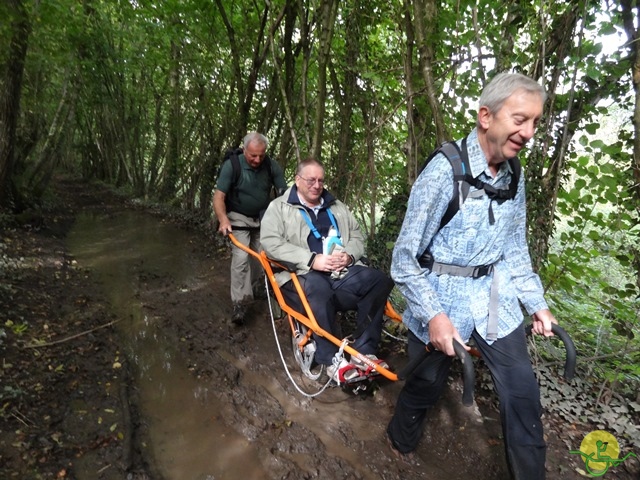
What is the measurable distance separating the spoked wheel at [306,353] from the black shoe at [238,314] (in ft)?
4.53

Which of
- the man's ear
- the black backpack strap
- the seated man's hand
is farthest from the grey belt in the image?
the seated man's hand

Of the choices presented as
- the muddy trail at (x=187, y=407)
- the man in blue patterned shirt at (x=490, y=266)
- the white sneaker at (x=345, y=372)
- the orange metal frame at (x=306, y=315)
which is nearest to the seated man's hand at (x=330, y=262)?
the orange metal frame at (x=306, y=315)

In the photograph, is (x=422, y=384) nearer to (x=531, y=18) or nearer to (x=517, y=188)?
(x=517, y=188)

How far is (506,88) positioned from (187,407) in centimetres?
335

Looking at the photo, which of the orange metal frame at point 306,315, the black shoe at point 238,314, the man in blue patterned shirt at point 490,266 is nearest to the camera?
the man in blue patterned shirt at point 490,266

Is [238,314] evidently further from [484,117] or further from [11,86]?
[11,86]

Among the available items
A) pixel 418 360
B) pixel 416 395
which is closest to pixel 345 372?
pixel 416 395

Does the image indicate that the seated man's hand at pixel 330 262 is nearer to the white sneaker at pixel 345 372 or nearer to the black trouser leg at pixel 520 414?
the white sneaker at pixel 345 372

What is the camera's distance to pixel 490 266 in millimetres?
2264

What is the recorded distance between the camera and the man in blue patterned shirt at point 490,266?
190 cm

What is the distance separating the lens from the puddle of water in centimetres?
291

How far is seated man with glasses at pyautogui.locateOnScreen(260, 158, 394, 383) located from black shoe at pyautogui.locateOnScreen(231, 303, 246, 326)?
1455mm

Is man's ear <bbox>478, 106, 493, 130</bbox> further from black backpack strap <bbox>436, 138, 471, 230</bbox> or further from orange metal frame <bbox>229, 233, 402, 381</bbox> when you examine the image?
orange metal frame <bbox>229, 233, 402, 381</bbox>

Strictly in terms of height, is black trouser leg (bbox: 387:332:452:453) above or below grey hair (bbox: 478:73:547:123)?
below
